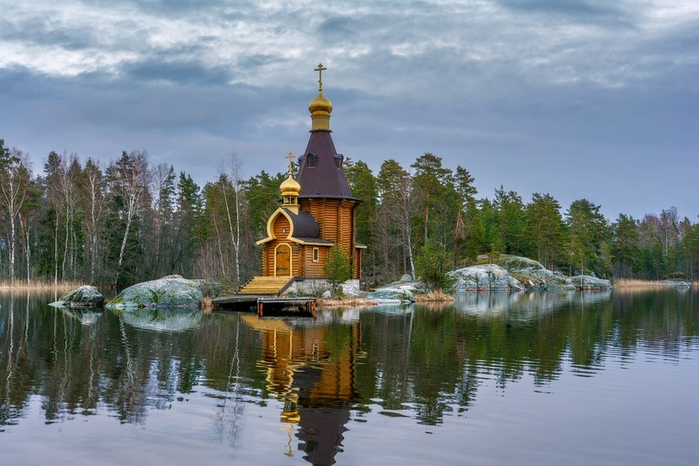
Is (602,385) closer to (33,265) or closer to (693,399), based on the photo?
(693,399)

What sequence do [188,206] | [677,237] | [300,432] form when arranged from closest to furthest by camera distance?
1. [300,432]
2. [188,206]
3. [677,237]

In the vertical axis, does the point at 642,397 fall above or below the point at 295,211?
below

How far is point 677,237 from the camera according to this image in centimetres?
13625

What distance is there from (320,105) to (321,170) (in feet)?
15.4

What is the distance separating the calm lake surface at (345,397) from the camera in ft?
31.4

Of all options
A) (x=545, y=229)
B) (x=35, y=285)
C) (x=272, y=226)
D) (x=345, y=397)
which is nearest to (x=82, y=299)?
(x=272, y=226)

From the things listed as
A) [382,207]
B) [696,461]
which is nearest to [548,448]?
[696,461]

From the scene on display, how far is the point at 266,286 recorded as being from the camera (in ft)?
137

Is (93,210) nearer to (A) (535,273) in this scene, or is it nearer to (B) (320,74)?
(B) (320,74)

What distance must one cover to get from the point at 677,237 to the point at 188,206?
99894mm

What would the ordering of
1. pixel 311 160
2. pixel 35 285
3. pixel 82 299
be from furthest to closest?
pixel 35 285 → pixel 311 160 → pixel 82 299

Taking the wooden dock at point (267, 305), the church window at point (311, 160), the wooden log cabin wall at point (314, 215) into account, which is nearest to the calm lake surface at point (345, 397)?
the wooden dock at point (267, 305)

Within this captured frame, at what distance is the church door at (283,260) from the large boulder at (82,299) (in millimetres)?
11277

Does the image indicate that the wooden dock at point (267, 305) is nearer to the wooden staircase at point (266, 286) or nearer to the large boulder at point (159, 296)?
the wooden staircase at point (266, 286)
